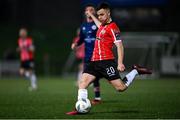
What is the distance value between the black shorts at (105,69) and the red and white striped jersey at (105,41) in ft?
0.37

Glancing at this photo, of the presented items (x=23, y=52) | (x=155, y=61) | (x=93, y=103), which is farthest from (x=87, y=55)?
(x=155, y=61)

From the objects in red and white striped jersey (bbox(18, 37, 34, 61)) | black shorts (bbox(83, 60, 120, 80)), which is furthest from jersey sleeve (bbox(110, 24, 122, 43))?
red and white striped jersey (bbox(18, 37, 34, 61))

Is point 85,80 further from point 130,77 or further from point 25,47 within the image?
point 25,47

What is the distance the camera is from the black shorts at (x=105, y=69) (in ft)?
45.7

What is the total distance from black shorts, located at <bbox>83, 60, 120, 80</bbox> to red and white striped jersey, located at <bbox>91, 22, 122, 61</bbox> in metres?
0.11

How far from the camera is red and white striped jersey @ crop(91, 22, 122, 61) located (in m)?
13.9

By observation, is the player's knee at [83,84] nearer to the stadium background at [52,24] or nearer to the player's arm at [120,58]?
the player's arm at [120,58]

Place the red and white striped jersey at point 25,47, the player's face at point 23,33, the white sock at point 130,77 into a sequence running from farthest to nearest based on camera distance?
the red and white striped jersey at point 25,47
the player's face at point 23,33
the white sock at point 130,77

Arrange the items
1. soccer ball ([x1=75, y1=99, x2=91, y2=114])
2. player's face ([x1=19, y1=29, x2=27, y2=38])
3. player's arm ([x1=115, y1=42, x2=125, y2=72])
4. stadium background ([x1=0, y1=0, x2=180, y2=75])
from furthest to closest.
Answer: stadium background ([x1=0, y1=0, x2=180, y2=75]), player's face ([x1=19, y1=29, x2=27, y2=38]), soccer ball ([x1=75, y1=99, x2=91, y2=114]), player's arm ([x1=115, y1=42, x2=125, y2=72])

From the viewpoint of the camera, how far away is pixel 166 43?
38062 mm

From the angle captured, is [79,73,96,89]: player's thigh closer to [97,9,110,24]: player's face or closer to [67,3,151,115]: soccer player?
[67,3,151,115]: soccer player

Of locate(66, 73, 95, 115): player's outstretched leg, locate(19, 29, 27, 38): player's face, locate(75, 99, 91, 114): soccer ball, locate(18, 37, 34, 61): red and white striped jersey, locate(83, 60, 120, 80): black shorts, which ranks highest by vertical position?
locate(19, 29, 27, 38): player's face

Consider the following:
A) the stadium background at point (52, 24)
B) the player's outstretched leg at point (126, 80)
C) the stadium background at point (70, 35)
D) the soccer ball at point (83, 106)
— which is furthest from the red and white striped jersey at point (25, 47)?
the stadium background at point (52, 24)

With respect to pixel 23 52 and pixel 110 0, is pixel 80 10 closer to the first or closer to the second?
pixel 110 0
